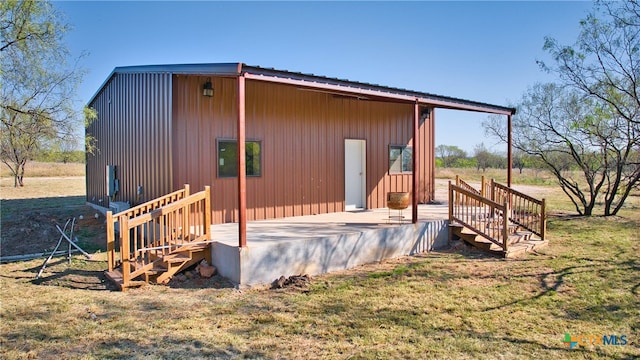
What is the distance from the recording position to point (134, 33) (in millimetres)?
11180

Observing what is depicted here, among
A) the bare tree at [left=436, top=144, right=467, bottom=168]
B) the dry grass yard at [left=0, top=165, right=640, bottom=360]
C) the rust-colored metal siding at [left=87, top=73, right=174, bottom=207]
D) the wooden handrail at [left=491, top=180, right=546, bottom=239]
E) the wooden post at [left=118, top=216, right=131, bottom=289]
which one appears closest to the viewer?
the dry grass yard at [left=0, top=165, right=640, bottom=360]

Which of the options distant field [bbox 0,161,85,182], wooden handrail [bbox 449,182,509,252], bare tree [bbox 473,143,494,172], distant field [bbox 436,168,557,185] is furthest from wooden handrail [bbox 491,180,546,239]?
distant field [bbox 0,161,85,182]

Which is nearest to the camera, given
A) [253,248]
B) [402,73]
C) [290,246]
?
[253,248]

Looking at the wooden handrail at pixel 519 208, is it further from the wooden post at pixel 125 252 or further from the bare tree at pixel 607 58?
the wooden post at pixel 125 252

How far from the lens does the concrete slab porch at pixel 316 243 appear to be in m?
5.68

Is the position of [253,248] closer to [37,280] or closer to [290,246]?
[290,246]

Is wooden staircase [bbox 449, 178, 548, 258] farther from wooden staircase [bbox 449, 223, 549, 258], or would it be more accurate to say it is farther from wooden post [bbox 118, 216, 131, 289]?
wooden post [bbox 118, 216, 131, 289]

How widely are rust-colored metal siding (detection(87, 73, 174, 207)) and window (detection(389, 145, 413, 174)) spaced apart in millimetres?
5717

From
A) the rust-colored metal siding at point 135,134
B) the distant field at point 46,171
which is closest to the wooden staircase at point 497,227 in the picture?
the rust-colored metal siding at point 135,134

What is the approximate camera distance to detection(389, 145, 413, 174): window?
10727 mm

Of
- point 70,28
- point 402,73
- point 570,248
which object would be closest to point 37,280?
point 70,28

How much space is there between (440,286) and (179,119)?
17.7 ft

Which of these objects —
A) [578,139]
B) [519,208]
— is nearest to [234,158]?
[519,208]

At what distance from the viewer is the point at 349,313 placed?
4598 mm
